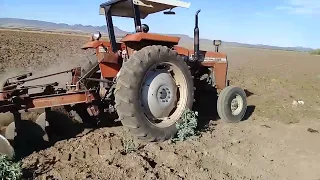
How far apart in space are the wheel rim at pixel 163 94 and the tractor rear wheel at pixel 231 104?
0.98 metres

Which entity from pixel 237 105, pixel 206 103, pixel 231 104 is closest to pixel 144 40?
pixel 231 104

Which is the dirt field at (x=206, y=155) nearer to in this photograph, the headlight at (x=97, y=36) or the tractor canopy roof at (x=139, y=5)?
the headlight at (x=97, y=36)

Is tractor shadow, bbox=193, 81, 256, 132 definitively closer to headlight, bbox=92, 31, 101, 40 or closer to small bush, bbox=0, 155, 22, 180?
headlight, bbox=92, 31, 101, 40

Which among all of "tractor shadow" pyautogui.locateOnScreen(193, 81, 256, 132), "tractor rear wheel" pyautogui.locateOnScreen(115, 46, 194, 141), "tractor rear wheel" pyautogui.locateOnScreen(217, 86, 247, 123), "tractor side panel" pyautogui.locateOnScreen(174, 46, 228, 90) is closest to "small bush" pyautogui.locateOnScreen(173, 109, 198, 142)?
Answer: "tractor rear wheel" pyautogui.locateOnScreen(115, 46, 194, 141)

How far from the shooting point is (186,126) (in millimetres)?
5141

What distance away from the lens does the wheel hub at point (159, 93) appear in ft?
16.2

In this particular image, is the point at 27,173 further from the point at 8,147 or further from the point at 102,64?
the point at 102,64

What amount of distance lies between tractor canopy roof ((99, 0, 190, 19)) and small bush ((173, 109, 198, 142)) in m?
1.75

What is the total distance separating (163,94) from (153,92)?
0.71ft

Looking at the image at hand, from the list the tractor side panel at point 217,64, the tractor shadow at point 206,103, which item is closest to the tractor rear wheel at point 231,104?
the tractor shadow at point 206,103

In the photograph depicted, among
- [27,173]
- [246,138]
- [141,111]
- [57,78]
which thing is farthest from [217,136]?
[57,78]

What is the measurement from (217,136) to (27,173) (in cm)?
274

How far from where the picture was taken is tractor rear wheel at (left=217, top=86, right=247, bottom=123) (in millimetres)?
6078

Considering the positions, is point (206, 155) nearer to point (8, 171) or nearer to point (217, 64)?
point (8, 171)
